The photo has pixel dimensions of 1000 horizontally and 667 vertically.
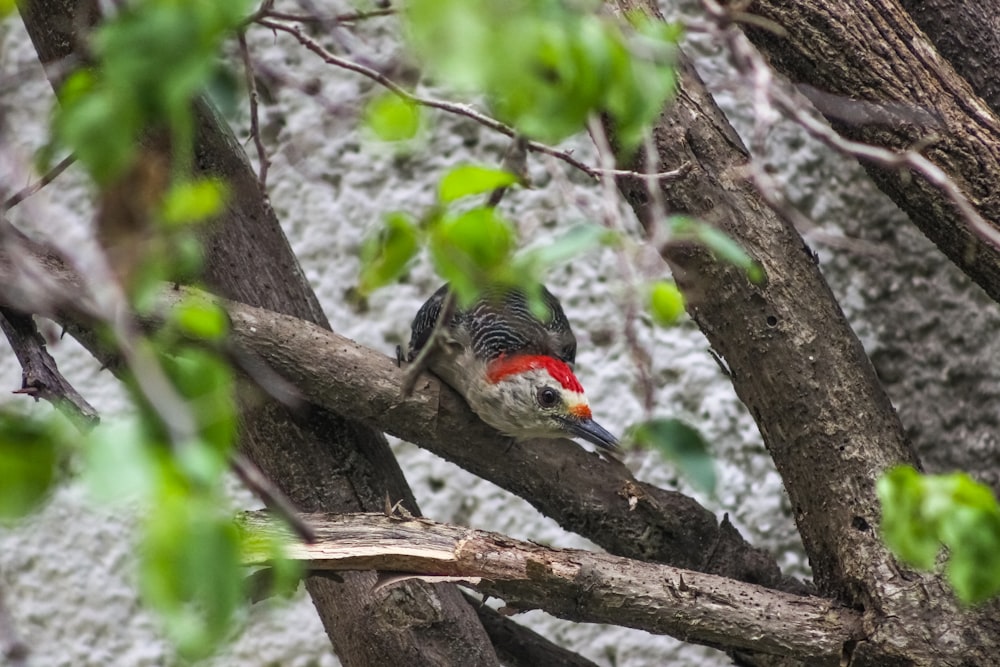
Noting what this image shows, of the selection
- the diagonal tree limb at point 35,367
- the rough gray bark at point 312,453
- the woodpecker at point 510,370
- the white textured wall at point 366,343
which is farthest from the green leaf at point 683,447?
the white textured wall at point 366,343

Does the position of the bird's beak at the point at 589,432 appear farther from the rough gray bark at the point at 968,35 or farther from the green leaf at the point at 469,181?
the green leaf at the point at 469,181

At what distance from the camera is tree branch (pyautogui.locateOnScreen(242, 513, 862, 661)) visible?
4.01 ft

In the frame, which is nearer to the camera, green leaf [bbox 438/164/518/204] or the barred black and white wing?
green leaf [bbox 438/164/518/204]

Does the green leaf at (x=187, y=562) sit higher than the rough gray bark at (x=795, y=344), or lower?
higher

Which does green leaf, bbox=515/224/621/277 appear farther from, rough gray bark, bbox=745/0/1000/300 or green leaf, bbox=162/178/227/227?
rough gray bark, bbox=745/0/1000/300

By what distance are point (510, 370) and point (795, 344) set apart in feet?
1.29

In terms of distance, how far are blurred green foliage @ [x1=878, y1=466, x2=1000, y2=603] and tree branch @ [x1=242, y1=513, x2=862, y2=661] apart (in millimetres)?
491

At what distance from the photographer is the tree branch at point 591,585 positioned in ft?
4.01

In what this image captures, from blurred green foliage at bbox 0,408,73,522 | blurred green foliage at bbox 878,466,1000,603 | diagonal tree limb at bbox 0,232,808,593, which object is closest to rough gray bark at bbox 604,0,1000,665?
diagonal tree limb at bbox 0,232,808,593

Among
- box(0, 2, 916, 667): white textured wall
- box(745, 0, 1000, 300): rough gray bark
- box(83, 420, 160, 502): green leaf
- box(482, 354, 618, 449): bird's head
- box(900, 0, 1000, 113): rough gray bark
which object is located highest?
box(900, 0, 1000, 113): rough gray bark

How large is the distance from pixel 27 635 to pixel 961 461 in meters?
1.89

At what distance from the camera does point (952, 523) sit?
2.53 feet

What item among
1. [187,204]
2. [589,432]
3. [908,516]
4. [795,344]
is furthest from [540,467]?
[187,204]

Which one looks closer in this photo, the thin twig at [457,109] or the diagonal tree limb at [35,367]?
→ the thin twig at [457,109]
